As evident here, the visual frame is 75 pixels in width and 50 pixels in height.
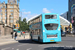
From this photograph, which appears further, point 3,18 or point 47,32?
point 3,18

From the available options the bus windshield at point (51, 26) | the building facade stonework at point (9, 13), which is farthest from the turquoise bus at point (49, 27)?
the building facade stonework at point (9, 13)

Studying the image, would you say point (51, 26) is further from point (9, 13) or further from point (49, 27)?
point (9, 13)

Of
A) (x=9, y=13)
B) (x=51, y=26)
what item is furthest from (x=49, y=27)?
(x=9, y=13)

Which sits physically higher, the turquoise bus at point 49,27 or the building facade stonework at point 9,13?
the building facade stonework at point 9,13

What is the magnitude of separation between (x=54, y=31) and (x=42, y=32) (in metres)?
1.39

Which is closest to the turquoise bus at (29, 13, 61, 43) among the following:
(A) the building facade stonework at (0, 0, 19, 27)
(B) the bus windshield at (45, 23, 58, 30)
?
(B) the bus windshield at (45, 23, 58, 30)

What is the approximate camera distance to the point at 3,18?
362ft

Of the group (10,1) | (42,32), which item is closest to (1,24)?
(42,32)

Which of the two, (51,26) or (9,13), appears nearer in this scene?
(51,26)

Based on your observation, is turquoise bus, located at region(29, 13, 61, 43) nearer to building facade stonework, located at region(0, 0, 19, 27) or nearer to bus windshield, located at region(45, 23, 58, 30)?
bus windshield, located at region(45, 23, 58, 30)

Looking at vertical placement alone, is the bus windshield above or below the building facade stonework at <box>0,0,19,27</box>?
below

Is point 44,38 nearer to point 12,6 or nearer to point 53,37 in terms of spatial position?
point 53,37

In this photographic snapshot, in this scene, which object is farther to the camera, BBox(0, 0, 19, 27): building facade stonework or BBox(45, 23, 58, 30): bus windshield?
BBox(0, 0, 19, 27): building facade stonework

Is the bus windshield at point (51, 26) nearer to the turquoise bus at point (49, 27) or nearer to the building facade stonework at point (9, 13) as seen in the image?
the turquoise bus at point (49, 27)
